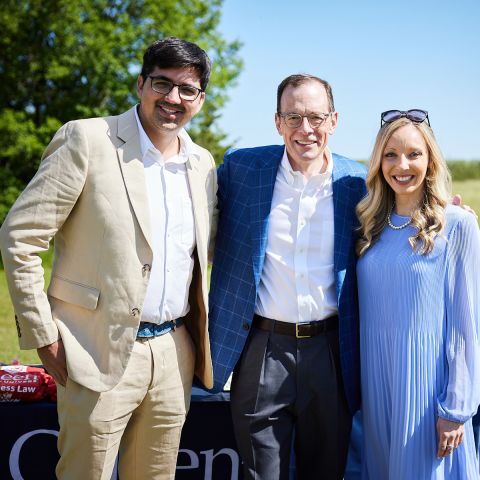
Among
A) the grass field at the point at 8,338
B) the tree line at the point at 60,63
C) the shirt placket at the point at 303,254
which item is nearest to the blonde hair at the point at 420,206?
the shirt placket at the point at 303,254

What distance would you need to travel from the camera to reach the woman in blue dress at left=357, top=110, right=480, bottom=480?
2404 mm

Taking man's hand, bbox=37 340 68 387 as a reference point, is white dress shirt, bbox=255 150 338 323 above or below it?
above

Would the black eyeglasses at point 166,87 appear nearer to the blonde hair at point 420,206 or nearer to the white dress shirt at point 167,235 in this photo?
the white dress shirt at point 167,235

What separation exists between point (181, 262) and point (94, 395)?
0.60m

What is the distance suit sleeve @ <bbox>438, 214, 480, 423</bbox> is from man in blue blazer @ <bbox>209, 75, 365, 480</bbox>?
1.36 feet

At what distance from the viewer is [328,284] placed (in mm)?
2617

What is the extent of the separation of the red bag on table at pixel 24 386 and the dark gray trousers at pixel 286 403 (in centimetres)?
98

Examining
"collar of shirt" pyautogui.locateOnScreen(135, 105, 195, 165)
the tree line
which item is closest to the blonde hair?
"collar of shirt" pyautogui.locateOnScreen(135, 105, 195, 165)

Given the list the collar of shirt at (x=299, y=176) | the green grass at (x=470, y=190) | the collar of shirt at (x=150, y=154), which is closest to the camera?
the collar of shirt at (x=150, y=154)

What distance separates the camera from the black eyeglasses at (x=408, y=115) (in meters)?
2.62

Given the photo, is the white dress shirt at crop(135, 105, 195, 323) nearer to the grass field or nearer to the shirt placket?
the shirt placket

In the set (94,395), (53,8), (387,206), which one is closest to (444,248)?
(387,206)

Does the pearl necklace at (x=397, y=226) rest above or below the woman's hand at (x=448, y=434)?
above

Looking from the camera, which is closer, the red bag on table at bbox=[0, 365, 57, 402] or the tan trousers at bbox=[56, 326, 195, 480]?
the tan trousers at bbox=[56, 326, 195, 480]
